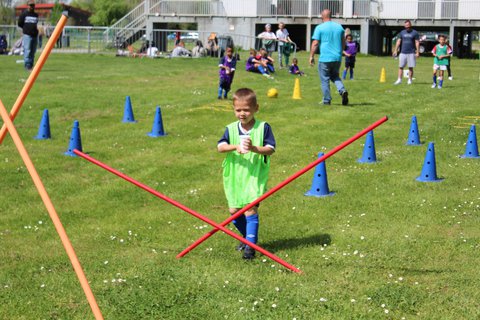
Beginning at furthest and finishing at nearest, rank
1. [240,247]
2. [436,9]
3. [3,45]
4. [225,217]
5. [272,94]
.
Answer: [436,9], [3,45], [272,94], [225,217], [240,247]

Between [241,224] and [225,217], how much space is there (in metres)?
1.23

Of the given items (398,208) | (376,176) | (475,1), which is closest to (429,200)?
(398,208)

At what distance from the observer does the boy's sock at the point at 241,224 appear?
6.91 meters

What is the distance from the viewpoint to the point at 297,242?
7.11 m

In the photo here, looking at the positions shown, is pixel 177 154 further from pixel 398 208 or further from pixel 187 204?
pixel 398 208

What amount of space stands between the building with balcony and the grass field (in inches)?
1087

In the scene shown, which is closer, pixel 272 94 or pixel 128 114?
pixel 128 114

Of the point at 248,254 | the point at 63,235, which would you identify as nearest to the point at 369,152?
the point at 248,254

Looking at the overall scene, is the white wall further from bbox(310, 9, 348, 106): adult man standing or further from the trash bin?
bbox(310, 9, 348, 106): adult man standing

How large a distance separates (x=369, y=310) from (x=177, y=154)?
263 inches

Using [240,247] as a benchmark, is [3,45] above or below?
above

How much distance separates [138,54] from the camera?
112 ft

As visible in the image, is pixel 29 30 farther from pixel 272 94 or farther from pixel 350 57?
pixel 350 57

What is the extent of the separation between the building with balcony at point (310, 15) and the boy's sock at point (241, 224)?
1392 inches
